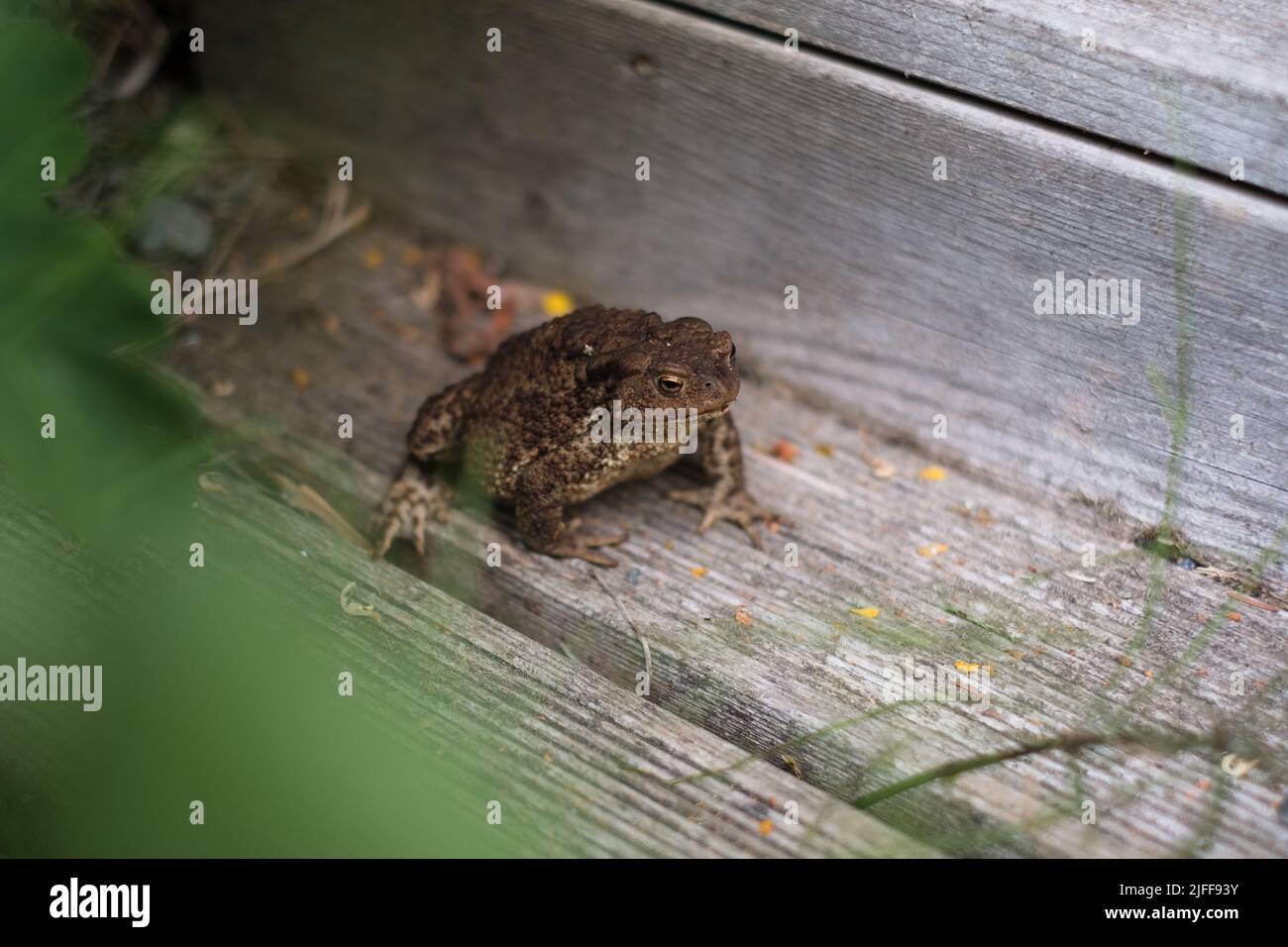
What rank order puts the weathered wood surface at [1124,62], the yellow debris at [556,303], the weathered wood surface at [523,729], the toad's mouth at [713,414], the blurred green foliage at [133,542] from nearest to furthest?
the blurred green foliage at [133,542] → the weathered wood surface at [523,729] → the weathered wood surface at [1124,62] → the toad's mouth at [713,414] → the yellow debris at [556,303]

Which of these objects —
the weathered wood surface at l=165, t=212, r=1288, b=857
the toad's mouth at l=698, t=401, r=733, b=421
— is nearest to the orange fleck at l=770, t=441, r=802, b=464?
the weathered wood surface at l=165, t=212, r=1288, b=857

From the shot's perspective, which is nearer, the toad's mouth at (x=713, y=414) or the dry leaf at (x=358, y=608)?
the dry leaf at (x=358, y=608)

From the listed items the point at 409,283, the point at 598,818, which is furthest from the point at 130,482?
the point at 409,283

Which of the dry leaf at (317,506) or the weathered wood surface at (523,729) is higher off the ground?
the dry leaf at (317,506)

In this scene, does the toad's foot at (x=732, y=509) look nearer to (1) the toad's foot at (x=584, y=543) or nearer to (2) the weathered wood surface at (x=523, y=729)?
(1) the toad's foot at (x=584, y=543)

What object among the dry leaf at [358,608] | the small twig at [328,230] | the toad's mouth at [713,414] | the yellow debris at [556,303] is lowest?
the dry leaf at [358,608]

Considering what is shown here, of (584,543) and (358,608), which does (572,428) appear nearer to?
(584,543)

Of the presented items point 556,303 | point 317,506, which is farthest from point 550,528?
point 556,303

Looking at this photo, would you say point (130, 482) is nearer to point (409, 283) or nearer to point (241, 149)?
point (409, 283)

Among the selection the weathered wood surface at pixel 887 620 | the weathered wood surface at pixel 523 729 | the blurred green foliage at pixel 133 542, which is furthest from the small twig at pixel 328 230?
the blurred green foliage at pixel 133 542
